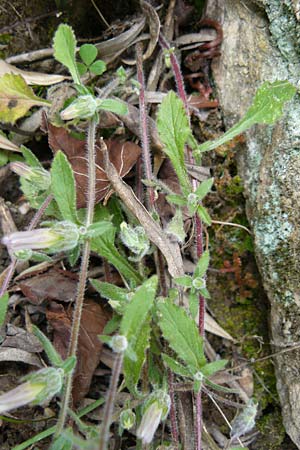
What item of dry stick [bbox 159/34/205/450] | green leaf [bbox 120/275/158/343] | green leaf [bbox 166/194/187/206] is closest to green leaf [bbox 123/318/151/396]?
green leaf [bbox 120/275/158/343]

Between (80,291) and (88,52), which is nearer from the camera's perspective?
(80,291)

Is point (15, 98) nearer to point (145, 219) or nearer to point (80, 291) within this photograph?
point (145, 219)

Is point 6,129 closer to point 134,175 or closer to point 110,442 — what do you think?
point 134,175

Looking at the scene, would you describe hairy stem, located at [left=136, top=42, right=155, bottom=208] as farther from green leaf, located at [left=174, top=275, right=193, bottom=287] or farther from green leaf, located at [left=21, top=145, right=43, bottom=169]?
green leaf, located at [left=21, top=145, right=43, bottom=169]

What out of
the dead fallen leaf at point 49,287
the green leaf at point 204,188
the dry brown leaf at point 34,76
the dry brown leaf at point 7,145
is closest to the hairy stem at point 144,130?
the green leaf at point 204,188

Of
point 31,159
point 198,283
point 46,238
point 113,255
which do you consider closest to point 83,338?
point 113,255

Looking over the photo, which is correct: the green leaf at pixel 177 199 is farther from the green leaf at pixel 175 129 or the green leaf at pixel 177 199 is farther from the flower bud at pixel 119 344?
the flower bud at pixel 119 344

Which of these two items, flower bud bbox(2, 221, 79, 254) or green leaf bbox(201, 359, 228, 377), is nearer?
flower bud bbox(2, 221, 79, 254)
